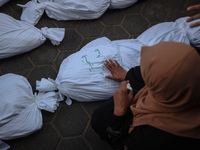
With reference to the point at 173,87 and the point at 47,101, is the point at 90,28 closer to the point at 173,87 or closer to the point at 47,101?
the point at 47,101

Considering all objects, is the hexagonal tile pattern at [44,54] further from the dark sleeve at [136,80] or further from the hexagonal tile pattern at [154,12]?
the hexagonal tile pattern at [154,12]

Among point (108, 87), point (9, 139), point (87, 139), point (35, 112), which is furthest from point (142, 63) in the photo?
point (9, 139)

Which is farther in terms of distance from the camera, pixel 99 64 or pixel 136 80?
pixel 99 64

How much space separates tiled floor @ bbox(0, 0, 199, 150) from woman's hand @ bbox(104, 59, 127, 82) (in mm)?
458

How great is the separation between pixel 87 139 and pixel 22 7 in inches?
90.5

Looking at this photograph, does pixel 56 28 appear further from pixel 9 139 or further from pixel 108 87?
pixel 9 139

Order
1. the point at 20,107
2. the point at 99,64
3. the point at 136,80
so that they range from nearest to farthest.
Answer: the point at 136,80, the point at 20,107, the point at 99,64

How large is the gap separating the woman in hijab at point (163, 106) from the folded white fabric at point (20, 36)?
4.82ft

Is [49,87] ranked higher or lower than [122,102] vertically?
lower

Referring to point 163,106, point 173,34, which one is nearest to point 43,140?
point 163,106

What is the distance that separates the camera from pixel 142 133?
122 centimetres

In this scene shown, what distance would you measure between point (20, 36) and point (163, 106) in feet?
6.58

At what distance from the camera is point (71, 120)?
2.06 m

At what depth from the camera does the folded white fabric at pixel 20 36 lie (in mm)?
2227
